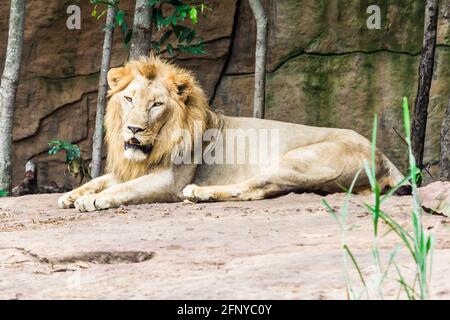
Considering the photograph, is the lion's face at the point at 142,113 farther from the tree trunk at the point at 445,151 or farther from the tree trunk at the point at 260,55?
the tree trunk at the point at 445,151

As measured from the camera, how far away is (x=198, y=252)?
14.6 feet

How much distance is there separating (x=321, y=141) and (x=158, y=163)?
4.21ft

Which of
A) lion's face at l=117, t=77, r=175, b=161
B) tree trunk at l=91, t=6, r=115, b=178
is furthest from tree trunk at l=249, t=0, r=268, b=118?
lion's face at l=117, t=77, r=175, b=161

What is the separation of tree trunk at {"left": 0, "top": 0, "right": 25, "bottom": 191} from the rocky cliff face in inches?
62.9

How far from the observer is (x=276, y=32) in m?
10.4

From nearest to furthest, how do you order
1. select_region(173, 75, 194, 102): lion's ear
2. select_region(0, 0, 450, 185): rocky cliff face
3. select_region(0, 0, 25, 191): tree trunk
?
select_region(173, 75, 194, 102): lion's ear
select_region(0, 0, 25, 191): tree trunk
select_region(0, 0, 450, 185): rocky cliff face

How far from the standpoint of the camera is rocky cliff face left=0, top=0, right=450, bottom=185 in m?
10.2

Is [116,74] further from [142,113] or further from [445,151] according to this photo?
[445,151]

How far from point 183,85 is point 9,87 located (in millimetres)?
2236

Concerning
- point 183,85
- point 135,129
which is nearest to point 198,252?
point 135,129

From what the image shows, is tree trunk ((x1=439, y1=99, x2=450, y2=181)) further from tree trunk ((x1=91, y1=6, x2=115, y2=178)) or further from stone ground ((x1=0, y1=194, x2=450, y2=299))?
tree trunk ((x1=91, y1=6, x2=115, y2=178))

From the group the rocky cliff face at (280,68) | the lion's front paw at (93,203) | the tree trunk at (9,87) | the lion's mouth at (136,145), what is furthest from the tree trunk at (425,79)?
the tree trunk at (9,87)

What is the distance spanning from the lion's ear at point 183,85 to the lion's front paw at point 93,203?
41.9 inches

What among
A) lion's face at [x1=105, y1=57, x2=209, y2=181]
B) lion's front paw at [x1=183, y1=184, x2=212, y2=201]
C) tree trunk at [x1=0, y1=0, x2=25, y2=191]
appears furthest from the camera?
tree trunk at [x1=0, y1=0, x2=25, y2=191]
